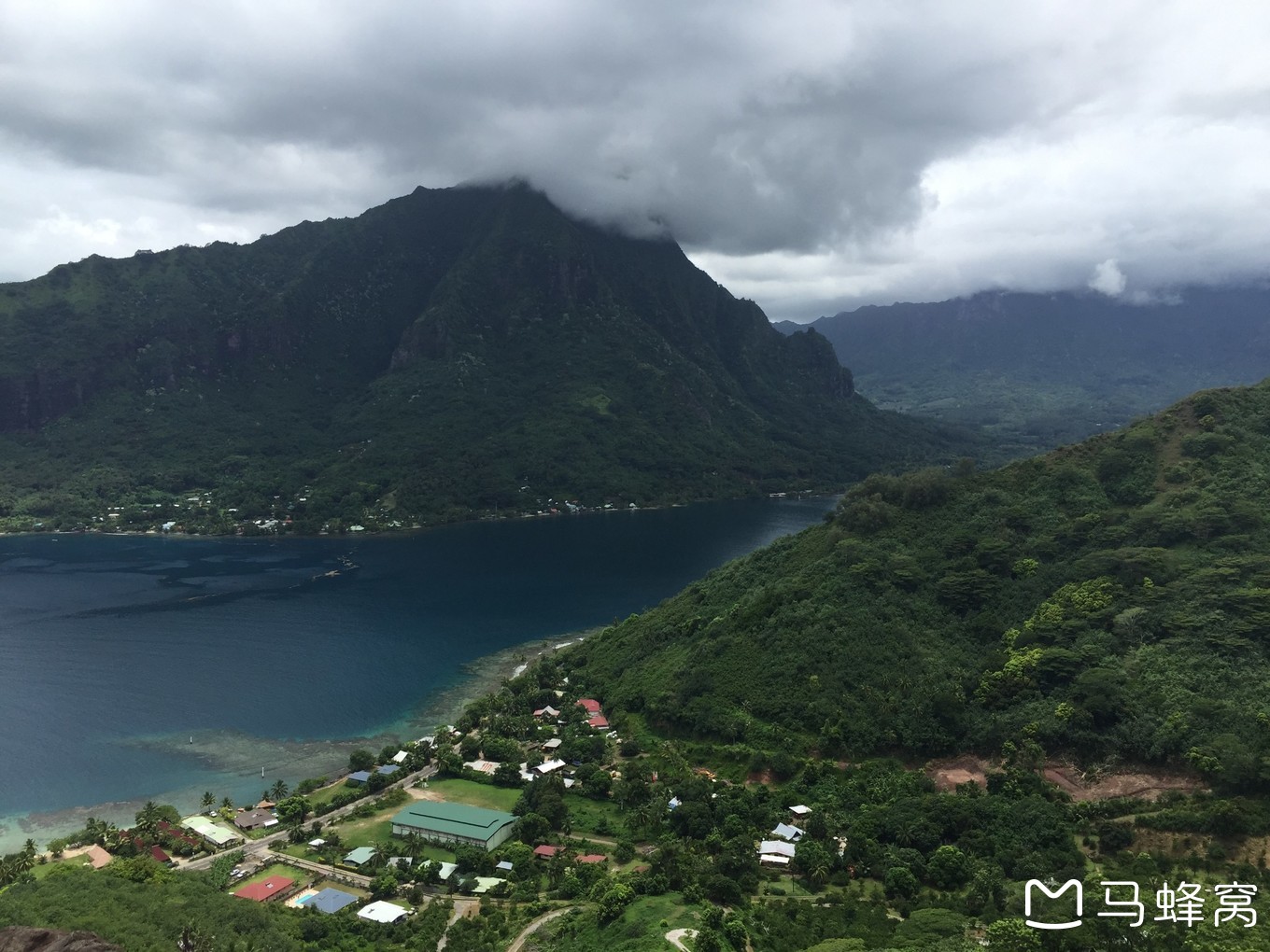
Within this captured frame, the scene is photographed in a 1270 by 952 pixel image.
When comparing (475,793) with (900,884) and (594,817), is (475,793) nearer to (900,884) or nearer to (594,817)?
(594,817)

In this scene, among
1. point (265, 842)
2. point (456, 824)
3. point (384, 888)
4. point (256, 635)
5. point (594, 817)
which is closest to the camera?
point (384, 888)

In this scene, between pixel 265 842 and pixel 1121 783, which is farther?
pixel 265 842

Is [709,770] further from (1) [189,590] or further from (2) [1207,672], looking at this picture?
(1) [189,590]

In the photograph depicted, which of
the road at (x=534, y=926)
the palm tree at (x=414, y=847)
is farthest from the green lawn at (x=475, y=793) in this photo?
the road at (x=534, y=926)

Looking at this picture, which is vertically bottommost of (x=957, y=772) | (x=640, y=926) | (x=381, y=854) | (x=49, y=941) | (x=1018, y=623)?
(x=381, y=854)

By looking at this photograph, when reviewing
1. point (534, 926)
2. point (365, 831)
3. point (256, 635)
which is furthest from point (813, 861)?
point (256, 635)
